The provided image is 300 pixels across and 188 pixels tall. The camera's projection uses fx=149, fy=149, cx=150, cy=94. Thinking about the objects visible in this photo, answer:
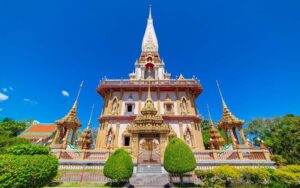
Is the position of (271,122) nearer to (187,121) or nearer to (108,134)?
(187,121)

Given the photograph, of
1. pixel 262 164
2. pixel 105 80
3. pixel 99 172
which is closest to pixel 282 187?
pixel 262 164

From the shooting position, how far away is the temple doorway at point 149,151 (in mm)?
12859

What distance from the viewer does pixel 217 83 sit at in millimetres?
19125

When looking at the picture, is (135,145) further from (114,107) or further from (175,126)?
(114,107)

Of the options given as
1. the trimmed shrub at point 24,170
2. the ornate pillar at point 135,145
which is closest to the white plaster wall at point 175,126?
the ornate pillar at point 135,145

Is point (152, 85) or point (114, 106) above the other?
point (152, 85)

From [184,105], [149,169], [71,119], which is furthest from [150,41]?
[149,169]

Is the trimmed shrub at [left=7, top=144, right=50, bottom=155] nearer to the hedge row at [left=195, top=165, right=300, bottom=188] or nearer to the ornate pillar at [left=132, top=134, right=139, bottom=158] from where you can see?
the ornate pillar at [left=132, top=134, right=139, bottom=158]

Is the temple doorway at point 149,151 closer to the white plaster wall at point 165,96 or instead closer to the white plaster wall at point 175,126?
the white plaster wall at point 175,126

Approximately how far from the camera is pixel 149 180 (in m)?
9.98

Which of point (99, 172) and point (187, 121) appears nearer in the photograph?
point (99, 172)

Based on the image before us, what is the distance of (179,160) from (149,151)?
5603mm

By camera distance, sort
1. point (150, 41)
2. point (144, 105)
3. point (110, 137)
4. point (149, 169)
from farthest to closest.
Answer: point (150, 41)
point (110, 137)
point (144, 105)
point (149, 169)

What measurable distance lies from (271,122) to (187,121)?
17.3m
